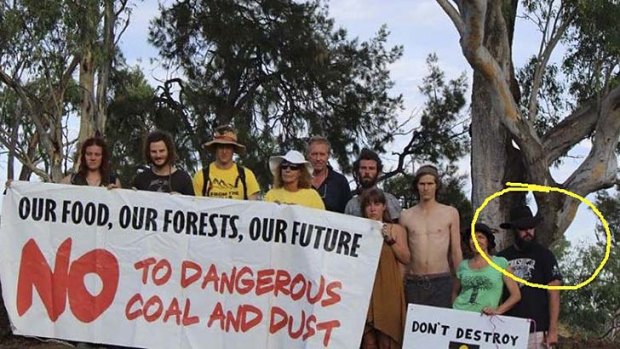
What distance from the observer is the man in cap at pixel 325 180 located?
7910mm

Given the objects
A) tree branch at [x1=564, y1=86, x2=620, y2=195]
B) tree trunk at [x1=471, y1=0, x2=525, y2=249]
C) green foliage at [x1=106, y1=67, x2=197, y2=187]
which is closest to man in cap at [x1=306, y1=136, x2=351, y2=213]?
tree trunk at [x1=471, y1=0, x2=525, y2=249]

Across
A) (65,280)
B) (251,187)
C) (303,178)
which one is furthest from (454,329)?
(65,280)

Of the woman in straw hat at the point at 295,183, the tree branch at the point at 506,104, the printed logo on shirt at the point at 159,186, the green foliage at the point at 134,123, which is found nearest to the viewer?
the woman in straw hat at the point at 295,183

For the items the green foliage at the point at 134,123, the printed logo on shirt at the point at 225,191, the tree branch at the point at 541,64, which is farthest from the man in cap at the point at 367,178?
the green foliage at the point at 134,123

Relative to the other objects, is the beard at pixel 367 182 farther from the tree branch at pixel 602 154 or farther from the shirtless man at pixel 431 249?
the tree branch at pixel 602 154

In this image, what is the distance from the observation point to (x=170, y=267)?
23.4 ft

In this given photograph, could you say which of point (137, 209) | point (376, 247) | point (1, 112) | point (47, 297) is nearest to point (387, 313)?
point (376, 247)

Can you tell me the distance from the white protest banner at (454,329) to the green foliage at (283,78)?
1453cm

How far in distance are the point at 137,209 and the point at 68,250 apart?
604 millimetres

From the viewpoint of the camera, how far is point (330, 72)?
2175 centimetres

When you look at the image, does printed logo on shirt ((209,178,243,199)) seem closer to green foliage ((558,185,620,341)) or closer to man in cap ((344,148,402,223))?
man in cap ((344,148,402,223))

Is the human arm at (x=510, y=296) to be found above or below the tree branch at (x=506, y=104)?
below

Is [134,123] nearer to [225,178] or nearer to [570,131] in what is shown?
[570,131]

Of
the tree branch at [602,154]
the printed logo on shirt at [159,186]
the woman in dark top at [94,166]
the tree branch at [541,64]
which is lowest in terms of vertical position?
the printed logo on shirt at [159,186]
